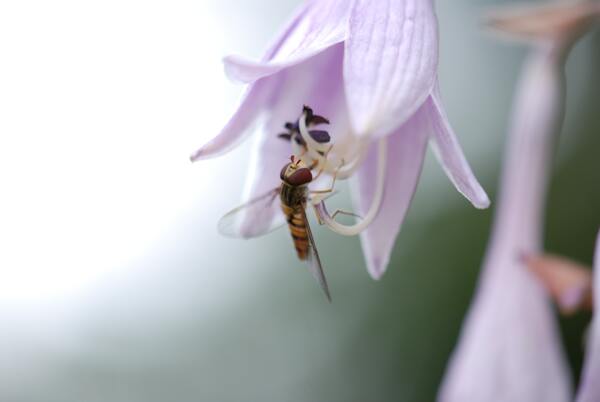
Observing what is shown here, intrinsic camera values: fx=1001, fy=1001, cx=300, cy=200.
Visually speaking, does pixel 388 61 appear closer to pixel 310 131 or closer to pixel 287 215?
pixel 310 131

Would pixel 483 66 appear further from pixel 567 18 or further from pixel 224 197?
pixel 567 18

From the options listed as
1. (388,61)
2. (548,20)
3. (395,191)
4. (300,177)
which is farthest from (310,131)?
(548,20)

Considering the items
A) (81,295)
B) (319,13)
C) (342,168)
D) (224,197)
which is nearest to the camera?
(319,13)

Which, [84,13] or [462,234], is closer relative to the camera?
[462,234]

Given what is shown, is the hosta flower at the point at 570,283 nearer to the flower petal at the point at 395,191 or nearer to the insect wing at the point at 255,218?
the flower petal at the point at 395,191

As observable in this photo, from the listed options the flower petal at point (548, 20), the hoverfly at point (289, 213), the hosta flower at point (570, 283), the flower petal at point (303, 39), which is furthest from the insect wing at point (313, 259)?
the flower petal at point (548, 20)

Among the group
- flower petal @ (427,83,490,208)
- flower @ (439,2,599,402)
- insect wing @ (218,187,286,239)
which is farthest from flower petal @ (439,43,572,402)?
flower petal @ (427,83,490,208)

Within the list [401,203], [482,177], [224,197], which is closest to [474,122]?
[482,177]

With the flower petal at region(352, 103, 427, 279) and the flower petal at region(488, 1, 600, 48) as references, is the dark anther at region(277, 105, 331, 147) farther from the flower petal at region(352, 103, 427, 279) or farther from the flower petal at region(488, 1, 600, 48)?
the flower petal at region(488, 1, 600, 48)
